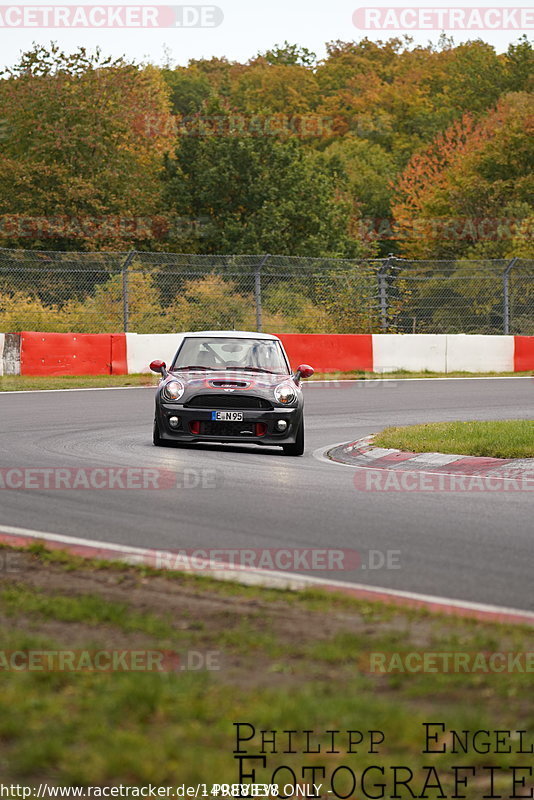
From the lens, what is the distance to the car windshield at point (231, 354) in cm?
1434

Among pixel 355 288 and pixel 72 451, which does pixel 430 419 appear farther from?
pixel 355 288

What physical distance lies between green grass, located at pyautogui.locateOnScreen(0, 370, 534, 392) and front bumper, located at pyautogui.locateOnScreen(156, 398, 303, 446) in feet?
31.7

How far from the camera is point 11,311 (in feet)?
85.1

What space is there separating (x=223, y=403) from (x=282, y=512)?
183 inches

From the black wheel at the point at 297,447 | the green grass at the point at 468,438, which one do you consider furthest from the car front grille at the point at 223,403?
the green grass at the point at 468,438

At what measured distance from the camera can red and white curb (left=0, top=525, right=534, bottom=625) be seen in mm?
5767

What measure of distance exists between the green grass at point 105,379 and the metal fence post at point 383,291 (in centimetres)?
186

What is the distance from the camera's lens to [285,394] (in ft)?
44.5

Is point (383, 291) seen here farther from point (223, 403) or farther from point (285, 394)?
point (223, 403)

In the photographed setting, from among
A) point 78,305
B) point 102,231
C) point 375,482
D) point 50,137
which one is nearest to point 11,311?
point 78,305

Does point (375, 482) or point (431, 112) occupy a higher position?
point (431, 112)

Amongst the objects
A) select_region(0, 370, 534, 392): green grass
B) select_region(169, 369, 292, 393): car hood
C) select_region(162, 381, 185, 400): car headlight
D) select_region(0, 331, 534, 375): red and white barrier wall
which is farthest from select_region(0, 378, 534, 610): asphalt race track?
select_region(0, 331, 534, 375): red and white barrier wall

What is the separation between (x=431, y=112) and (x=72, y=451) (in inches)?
3117

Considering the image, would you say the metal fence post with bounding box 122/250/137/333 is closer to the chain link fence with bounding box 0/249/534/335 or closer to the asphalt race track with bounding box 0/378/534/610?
the chain link fence with bounding box 0/249/534/335
